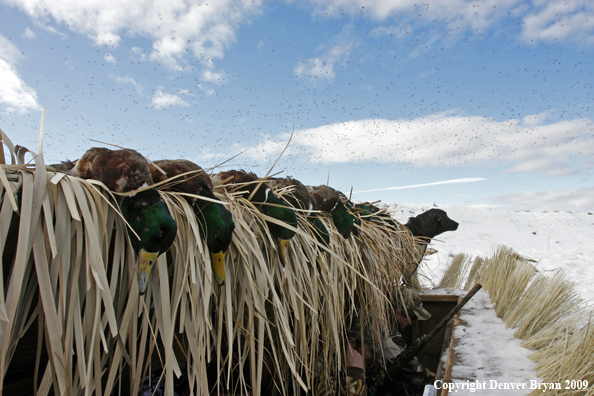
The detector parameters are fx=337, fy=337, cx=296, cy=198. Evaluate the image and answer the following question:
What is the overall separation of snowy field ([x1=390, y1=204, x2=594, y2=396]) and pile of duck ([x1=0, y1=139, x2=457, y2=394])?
74 cm

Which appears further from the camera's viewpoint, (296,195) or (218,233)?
(296,195)

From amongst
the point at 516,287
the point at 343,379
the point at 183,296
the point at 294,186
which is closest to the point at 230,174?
the point at 294,186

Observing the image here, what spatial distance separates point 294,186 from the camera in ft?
6.99

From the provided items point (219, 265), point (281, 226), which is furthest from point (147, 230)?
point (281, 226)

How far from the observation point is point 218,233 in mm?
1189

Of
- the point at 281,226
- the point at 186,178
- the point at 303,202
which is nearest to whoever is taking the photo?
the point at 186,178

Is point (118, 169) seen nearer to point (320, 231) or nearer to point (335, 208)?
point (320, 231)

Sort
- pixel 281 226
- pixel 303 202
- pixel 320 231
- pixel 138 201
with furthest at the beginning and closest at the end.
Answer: pixel 303 202 < pixel 320 231 < pixel 281 226 < pixel 138 201

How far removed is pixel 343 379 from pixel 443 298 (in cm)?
201

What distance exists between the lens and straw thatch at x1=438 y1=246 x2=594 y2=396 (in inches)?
47.4

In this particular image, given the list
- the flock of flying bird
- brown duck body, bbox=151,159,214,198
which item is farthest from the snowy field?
brown duck body, bbox=151,159,214,198

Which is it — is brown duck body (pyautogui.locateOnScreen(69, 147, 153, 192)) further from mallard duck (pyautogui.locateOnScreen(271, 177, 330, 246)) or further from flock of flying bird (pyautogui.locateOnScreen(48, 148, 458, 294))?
mallard duck (pyautogui.locateOnScreen(271, 177, 330, 246))

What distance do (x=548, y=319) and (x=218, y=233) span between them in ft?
7.07

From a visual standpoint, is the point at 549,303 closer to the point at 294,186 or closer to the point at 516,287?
the point at 516,287
